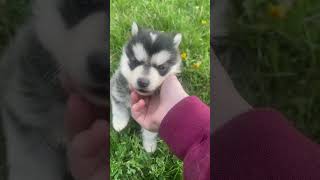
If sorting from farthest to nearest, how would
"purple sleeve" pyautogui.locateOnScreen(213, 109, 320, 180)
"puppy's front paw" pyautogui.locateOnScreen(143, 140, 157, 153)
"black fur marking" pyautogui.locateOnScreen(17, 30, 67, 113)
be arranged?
1. "black fur marking" pyautogui.locateOnScreen(17, 30, 67, 113)
2. "puppy's front paw" pyautogui.locateOnScreen(143, 140, 157, 153)
3. "purple sleeve" pyautogui.locateOnScreen(213, 109, 320, 180)

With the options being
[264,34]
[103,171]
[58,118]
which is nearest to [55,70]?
[58,118]

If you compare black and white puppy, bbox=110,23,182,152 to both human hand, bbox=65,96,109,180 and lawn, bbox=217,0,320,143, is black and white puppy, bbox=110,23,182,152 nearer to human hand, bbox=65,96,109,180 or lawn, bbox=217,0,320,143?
Answer: human hand, bbox=65,96,109,180

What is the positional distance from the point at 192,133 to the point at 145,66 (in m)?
0.13

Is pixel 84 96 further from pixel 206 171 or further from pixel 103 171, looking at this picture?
pixel 206 171

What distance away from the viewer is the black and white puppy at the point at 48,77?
34.4 inches

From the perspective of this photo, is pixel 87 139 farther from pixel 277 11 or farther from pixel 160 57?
pixel 277 11

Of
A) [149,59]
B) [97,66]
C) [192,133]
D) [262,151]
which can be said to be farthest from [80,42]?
[262,151]

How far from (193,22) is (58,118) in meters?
0.35

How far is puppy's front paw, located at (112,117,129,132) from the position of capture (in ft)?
2.76

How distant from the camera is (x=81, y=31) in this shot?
2.93 feet

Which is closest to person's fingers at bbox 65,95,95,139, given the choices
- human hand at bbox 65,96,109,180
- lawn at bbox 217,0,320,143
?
human hand at bbox 65,96,109,180

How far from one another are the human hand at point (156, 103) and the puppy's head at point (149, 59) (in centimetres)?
1

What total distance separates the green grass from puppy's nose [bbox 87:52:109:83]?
0.17 ft

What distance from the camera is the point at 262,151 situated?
747 millimetres
